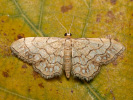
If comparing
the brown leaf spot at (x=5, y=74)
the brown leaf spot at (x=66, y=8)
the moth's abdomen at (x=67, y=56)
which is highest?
the brown leaf spot at (x=66, y=8)

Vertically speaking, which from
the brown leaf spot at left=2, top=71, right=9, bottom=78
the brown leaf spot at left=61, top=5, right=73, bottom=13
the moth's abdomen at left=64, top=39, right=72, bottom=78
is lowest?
the brown leaf spot at left=2, top=71, right=9, bottom=78

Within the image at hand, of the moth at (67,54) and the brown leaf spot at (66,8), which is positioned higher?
the brown leaf spot at (66,8)

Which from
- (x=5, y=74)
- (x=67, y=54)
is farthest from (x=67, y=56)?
(x=5, y=74)

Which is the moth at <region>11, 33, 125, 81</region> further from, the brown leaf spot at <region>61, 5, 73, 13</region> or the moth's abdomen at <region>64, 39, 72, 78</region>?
the brown leaf spot at <region>61, 5, 73, 13</region>

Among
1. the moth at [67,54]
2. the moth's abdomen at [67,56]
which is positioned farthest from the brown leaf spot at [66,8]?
the moth's abdomen at [67,56]

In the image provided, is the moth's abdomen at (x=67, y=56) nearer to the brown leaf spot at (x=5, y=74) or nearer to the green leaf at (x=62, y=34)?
the green leaf at (x=62, y=34)

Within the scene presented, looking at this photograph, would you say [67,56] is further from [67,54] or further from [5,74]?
[5,74]

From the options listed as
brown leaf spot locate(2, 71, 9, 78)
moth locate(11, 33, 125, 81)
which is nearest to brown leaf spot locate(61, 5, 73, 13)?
moth locate(11, 33, 125, 81)
